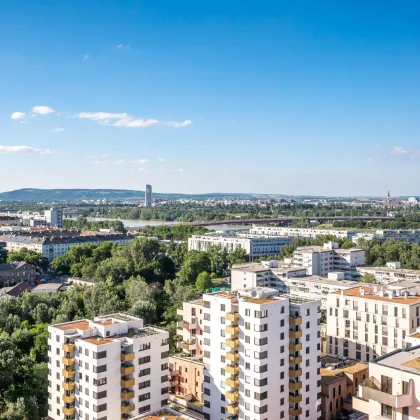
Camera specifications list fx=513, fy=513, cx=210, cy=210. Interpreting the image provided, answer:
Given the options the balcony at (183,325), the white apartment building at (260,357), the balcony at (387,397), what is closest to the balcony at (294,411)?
the white apartment building at (260,357)

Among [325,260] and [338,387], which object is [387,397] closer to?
[338,387]

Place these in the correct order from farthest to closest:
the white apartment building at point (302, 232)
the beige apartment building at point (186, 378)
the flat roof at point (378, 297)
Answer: the white apartment building at point (302, 232)
the flat roof at point (378, 297)
the beige apartment building at point (186, 378)

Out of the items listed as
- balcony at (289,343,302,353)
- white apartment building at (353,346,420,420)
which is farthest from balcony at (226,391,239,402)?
white apartment building at (353,346,420,420)

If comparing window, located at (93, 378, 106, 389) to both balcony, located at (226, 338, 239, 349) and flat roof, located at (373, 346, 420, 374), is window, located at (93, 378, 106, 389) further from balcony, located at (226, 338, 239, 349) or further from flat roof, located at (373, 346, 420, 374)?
flat roof, located at (373, 346, 420, 374)

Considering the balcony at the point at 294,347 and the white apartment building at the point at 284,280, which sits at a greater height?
the balcony at the point at 294,347

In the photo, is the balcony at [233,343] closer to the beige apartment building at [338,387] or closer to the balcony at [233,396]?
the balcony at [233,396]

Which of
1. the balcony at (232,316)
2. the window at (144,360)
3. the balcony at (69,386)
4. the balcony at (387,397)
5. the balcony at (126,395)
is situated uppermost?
the balcony at (387,397)

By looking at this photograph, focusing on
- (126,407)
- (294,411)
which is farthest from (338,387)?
(126,407)

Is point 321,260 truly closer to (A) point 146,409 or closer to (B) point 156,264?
(B) point 156,264

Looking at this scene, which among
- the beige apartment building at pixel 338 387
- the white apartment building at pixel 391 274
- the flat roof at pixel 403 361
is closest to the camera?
the flat roof at pixel 403 361
